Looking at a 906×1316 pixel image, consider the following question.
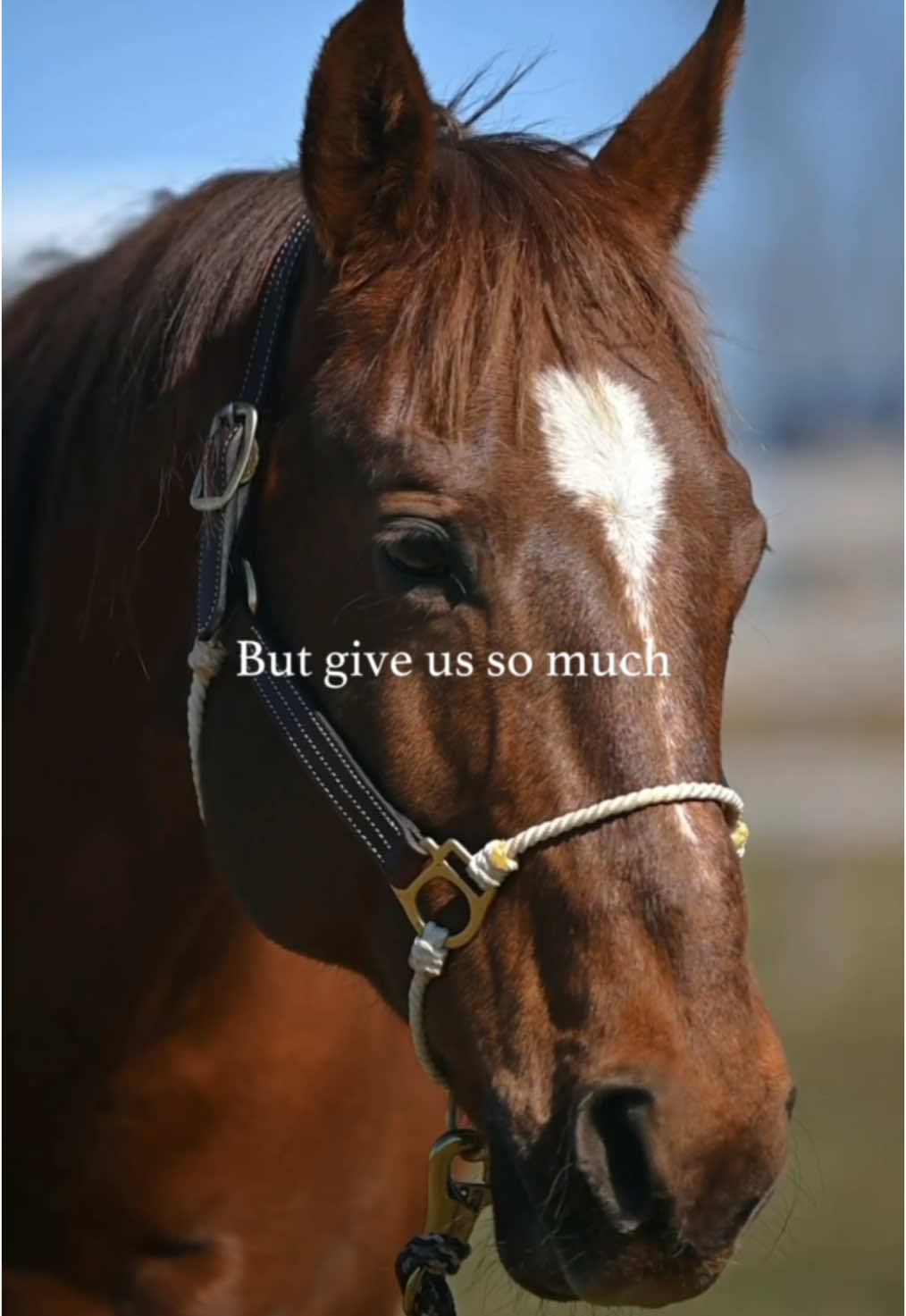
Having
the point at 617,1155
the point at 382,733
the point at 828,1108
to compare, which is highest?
the point at 382,733

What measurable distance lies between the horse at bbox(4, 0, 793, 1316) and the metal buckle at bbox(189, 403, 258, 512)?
1 centimetres

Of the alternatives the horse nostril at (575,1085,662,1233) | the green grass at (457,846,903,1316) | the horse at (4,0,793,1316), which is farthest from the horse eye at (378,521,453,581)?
the green grass at (457,846,903,1316)

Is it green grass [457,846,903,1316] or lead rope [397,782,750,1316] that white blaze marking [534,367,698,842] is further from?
green grass [457,846,903,1316]

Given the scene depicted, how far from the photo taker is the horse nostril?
1.58m

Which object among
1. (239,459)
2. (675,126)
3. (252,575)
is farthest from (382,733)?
(675,126)

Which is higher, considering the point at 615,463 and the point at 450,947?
the point at 615,463

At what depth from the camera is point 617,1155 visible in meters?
1.62

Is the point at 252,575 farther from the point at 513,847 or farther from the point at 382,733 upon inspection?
the point at 513,847

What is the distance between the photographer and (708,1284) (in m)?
1.65

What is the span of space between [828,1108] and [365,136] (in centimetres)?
494

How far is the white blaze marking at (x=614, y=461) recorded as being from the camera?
1.74 meters

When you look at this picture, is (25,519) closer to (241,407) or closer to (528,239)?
(241,407)

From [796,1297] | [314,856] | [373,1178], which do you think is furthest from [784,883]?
[314,856]

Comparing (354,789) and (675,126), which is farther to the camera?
(675,126)
